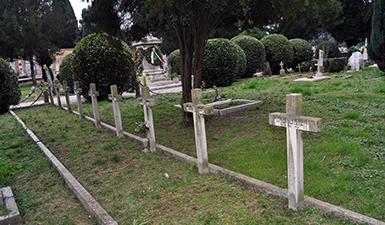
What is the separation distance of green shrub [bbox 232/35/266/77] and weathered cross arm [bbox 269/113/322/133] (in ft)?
56.9

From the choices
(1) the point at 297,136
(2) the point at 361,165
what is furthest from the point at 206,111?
(2) the point at 361,165

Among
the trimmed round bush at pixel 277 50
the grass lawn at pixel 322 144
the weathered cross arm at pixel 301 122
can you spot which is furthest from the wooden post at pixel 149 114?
the trimmed round bush at pixel 277 50

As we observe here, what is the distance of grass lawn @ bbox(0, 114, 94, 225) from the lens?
4.48m

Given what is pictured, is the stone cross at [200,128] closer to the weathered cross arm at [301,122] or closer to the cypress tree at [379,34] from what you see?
the weathered cross arm at [301,122]

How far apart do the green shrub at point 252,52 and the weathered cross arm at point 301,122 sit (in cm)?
1734

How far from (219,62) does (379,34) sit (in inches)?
257

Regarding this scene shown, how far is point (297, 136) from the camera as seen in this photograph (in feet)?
12.2

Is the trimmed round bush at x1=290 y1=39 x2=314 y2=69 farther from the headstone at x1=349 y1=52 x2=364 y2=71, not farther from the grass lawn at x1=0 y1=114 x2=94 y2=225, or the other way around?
the grass lawn at x1=0 y1=114 x2=94 y2=225

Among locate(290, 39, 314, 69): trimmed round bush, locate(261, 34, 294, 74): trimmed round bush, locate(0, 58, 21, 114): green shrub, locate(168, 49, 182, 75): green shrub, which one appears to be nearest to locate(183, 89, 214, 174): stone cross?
locate(0, 58, 21, 114): green shrub

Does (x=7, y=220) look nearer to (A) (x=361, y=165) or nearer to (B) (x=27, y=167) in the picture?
(B) (x=27, y=167)

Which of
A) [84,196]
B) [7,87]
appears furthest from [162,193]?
[7,87]

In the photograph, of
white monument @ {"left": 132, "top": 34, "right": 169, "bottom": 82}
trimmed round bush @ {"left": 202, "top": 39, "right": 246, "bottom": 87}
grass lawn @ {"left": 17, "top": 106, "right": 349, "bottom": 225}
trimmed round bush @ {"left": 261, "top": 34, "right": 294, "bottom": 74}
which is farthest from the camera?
white monument @ {"left": 132, "top": 34, "right": 169, "bottom": 82}

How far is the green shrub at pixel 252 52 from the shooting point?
20.9 meters

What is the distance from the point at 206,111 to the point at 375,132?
314 cm
